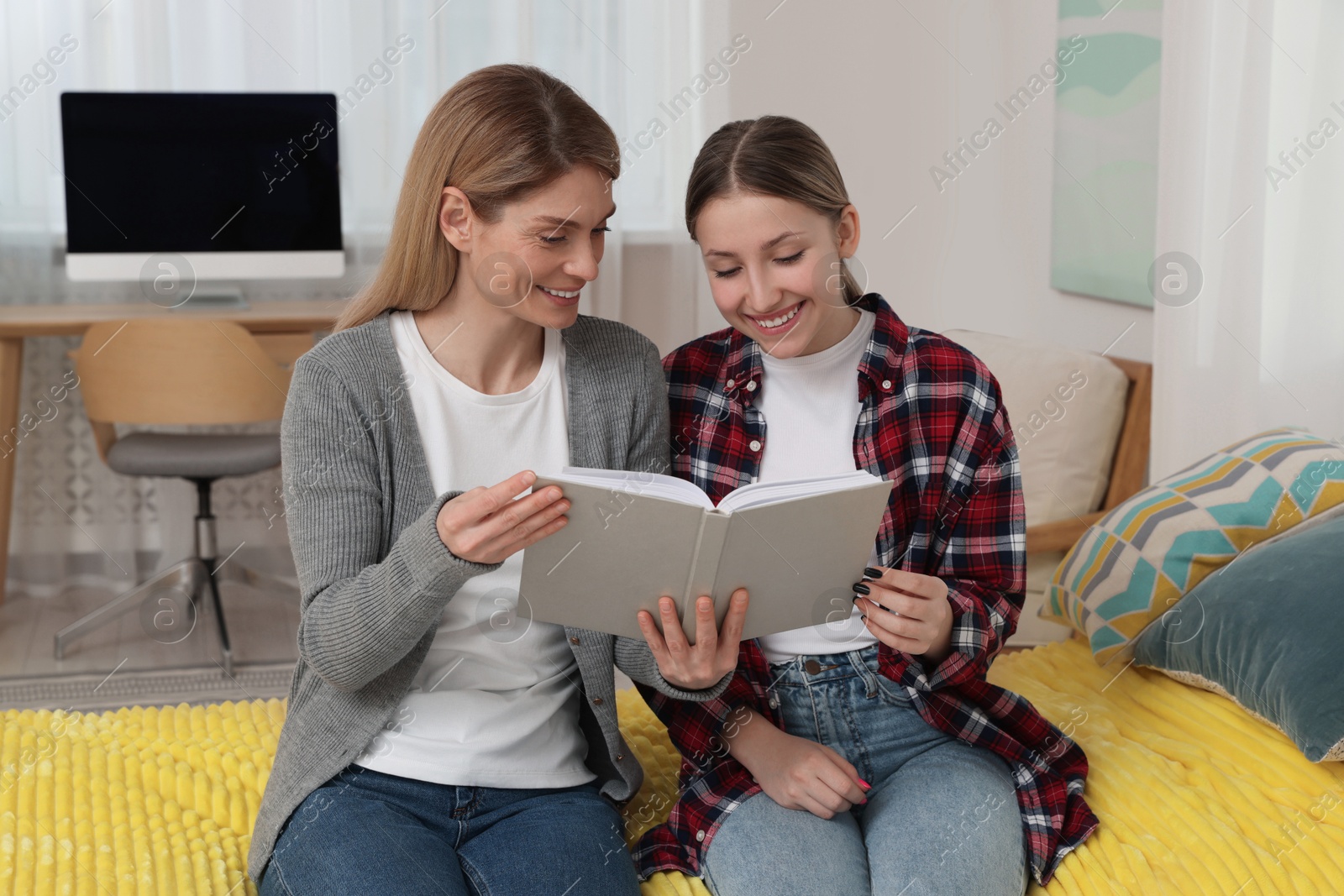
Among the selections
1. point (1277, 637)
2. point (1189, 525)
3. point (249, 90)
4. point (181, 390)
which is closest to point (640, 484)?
point (1277, 637)

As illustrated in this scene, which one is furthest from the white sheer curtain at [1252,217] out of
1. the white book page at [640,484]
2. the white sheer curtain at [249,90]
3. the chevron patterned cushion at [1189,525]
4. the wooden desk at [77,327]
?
the wooden desk at [77,327]

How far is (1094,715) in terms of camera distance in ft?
4.92

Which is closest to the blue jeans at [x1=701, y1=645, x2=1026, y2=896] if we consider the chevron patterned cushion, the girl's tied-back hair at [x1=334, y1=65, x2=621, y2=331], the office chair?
the chevron patterned cushion

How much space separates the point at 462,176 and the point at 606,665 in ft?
1.68

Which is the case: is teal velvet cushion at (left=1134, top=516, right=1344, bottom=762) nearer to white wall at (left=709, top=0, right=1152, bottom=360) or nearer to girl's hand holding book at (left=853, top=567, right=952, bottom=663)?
girl's hand holding book at (left=853, top=567, right=952, bottom=663)

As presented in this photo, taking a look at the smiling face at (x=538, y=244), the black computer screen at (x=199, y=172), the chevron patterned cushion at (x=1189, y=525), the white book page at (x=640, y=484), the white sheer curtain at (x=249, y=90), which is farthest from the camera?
the white sheer curtain at (x=249, y=90)

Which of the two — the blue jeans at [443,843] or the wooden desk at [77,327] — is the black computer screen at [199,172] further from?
the blue jeans at [443,843]

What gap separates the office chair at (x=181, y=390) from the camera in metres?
2.77

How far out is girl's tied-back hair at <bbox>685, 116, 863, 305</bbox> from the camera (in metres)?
1.27

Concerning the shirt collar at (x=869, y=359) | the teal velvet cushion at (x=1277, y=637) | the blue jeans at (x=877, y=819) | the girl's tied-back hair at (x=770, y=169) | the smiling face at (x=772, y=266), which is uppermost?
the girl's tied-back hair at (x=770, y=169)

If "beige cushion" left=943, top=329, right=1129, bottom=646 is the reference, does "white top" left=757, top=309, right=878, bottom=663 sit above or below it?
above

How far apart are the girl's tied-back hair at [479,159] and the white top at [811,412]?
30cm

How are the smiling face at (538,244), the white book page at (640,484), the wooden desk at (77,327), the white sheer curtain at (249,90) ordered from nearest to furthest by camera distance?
1. the white book page at (640,484)
2. the smiling face at (538,244)
3. the wooden desk at (77,327)
4. the white sheer curtain at (249,90)

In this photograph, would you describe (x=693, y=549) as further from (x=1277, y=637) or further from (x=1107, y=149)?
(x=1107, y=149)
